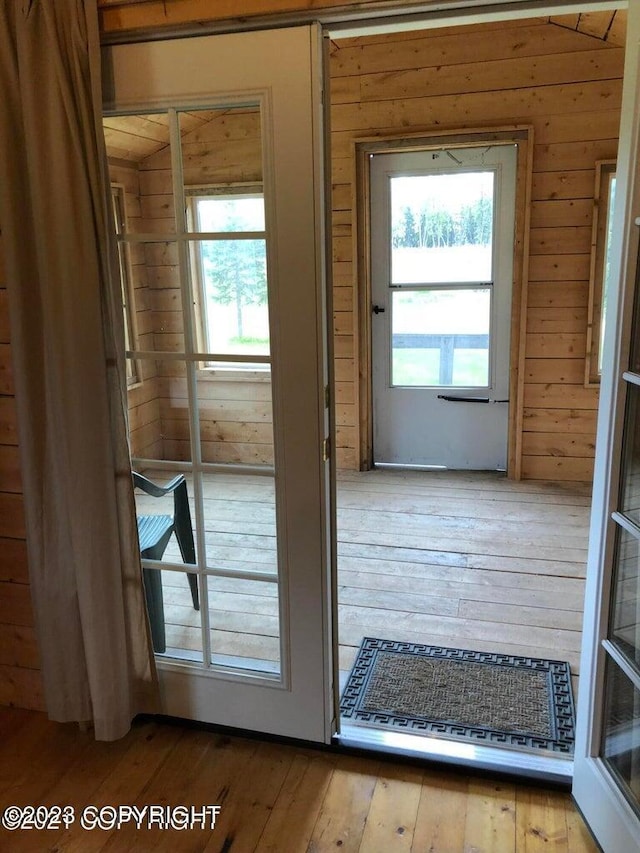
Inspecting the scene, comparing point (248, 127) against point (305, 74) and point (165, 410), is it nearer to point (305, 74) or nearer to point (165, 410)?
point (305, 74)

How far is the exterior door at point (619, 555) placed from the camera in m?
1.42

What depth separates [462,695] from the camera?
2.20 metres

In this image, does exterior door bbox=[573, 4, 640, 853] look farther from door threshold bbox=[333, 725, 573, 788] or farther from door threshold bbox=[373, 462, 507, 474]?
door threshold bbox=[373, 462, 507, 474]

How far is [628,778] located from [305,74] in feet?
5.79

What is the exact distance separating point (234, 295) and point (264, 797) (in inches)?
52.3

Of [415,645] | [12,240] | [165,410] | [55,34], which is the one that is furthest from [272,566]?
[55,34]

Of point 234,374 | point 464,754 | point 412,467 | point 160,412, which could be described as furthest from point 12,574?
point 412,467

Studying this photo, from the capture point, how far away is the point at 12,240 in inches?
67.8

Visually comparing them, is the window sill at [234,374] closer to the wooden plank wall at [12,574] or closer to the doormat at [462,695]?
the wooden plank wall at [12,574]

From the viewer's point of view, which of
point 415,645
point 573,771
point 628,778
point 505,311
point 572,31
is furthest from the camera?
point 505,311

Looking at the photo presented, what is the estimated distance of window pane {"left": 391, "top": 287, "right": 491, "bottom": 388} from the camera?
4.18 metres

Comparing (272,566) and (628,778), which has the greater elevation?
(272,566)

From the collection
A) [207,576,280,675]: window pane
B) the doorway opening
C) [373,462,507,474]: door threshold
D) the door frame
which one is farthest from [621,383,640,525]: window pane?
[373,462,507,474]: door threshold

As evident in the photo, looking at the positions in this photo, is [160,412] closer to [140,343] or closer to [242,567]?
[140,343]
